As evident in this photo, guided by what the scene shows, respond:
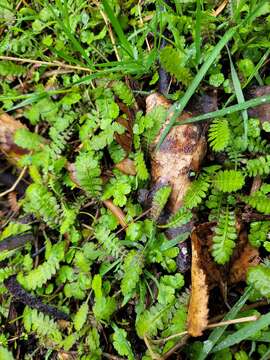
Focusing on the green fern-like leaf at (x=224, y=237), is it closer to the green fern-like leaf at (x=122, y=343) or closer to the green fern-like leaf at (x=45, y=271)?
the green fern-like leaf at (x=122, y=343)

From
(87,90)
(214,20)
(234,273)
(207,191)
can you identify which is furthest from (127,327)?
(214,20)

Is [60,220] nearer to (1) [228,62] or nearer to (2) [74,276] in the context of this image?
(2) [74,276]

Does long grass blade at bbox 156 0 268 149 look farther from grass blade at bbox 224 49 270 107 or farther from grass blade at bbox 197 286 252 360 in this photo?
grass blade at bbox 197 286 252 360

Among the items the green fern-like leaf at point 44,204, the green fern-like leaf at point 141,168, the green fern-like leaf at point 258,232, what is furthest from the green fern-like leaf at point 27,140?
the green fern-like leaf at point 258,232

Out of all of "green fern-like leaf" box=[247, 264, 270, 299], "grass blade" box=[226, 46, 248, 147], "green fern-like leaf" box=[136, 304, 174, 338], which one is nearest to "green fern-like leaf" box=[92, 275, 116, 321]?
"green fern-like leaf" box=[136, 304, 174, 338]

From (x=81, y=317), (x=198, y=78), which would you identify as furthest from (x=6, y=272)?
(x=198, y=78)
